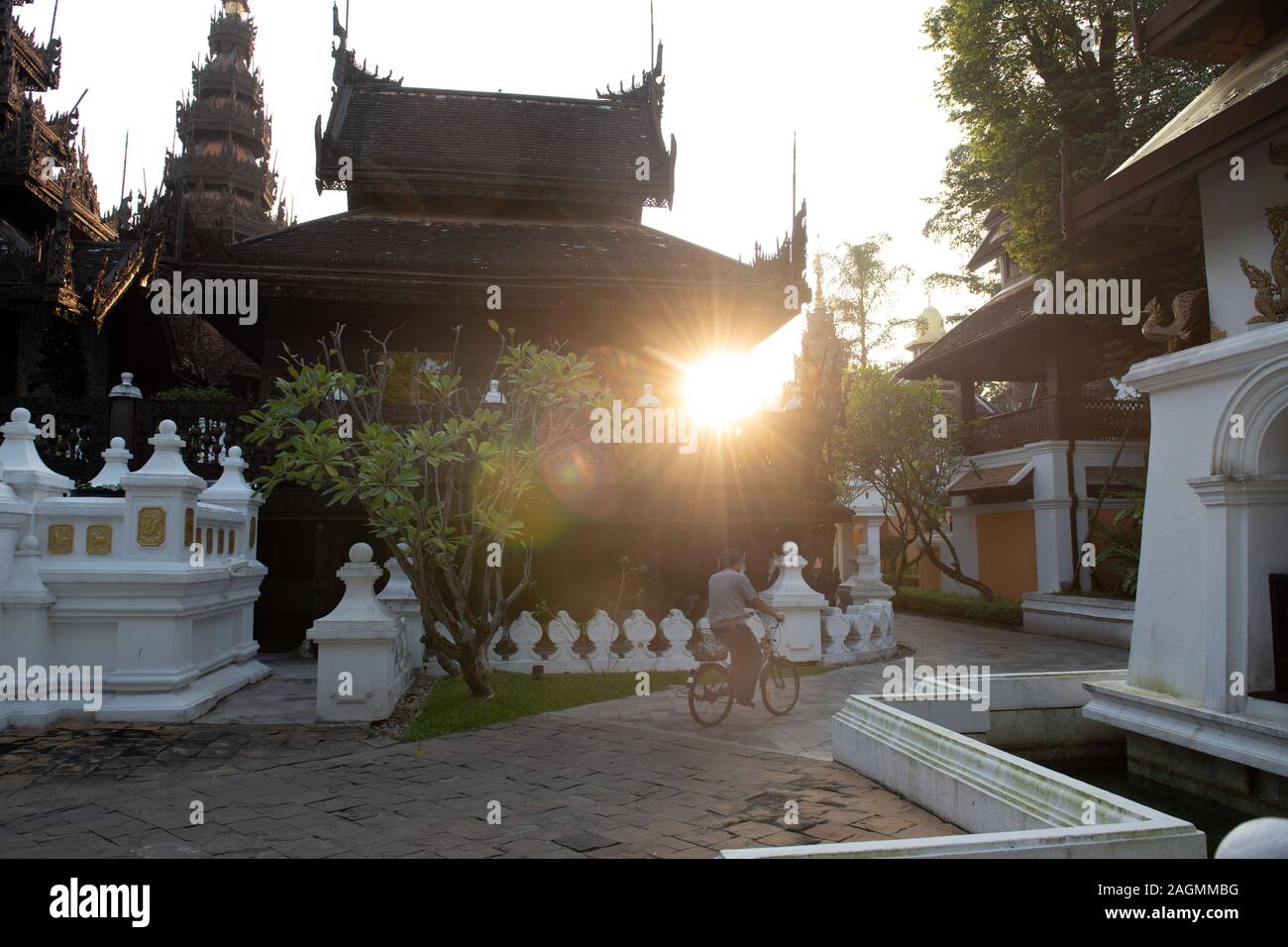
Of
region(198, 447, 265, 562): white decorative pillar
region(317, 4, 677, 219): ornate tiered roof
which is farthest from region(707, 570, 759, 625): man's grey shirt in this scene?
region(317, 4, 677, 219): ornate tiered roof

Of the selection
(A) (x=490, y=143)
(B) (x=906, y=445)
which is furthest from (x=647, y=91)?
(B) (x=906, y=445)

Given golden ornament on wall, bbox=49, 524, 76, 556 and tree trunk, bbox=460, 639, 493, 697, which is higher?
golden ornament on wall, bbox=49, 524, 76, 556

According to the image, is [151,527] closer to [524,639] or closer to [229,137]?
[524,639]

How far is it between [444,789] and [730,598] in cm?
323

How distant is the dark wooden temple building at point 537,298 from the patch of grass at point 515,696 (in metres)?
2.93

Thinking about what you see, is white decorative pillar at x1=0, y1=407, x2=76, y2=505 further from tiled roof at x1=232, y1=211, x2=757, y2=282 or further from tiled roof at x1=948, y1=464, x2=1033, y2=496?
tiled roof at x1=948, y1=464, x2=1033, y2=496

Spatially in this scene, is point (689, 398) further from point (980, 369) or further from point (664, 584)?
point (980, 369)

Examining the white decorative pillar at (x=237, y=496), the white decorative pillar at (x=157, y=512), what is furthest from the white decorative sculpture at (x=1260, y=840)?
the white decorative pillar at (x=237, y=496)

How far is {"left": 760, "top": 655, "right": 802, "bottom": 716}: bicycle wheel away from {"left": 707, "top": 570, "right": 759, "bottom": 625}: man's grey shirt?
62 cm

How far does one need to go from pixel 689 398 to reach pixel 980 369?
10752 millimetres

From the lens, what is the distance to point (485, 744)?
273 inches

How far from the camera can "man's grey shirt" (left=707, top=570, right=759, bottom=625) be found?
781 cm

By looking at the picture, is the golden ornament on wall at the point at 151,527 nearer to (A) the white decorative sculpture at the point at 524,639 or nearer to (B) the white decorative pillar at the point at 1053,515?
(A) the white decorative sculpture at the point at 524,639
